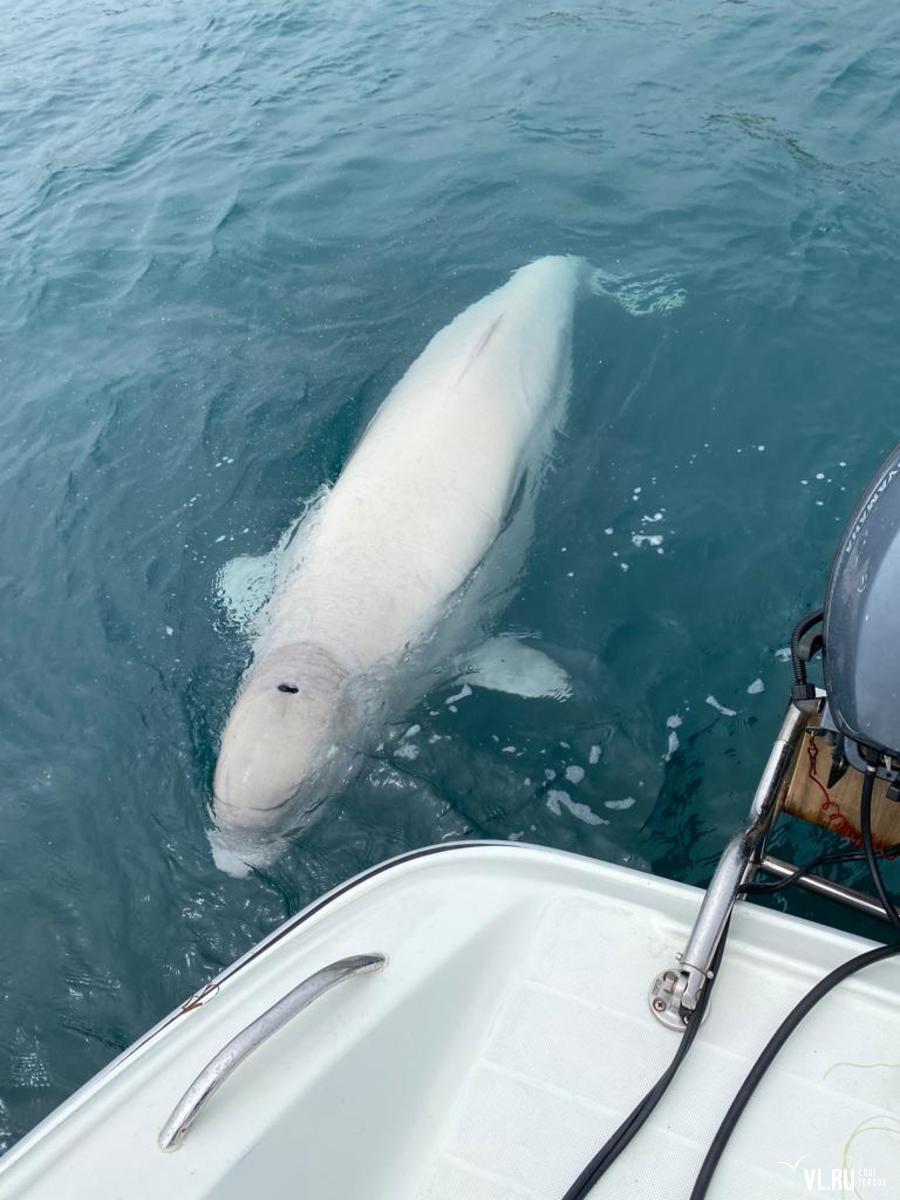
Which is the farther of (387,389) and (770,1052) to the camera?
(387,389)

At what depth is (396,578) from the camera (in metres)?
5.42

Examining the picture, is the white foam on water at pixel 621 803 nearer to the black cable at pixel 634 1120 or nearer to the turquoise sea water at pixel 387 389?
the turquoise sea water at pixel 387 389

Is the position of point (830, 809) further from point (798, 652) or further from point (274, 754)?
point (274, 754)

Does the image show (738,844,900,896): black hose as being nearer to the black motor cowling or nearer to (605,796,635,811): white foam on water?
the black motor cowling

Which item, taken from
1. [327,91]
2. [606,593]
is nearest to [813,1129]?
[606,593]

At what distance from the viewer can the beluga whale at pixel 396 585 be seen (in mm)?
4574

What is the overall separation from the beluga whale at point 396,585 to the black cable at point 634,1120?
91.8 inches

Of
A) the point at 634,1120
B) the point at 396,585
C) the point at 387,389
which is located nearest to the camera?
the point at 634,1120

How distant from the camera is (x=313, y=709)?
4.72 metres

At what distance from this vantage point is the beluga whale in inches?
180

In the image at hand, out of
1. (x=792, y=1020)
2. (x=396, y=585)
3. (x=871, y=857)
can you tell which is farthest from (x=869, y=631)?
(x=396, y=585)

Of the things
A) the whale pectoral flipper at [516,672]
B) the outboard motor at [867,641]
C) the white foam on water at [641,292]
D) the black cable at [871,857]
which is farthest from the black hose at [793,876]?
the white foam on water at [641,292]

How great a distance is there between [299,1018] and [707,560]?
3935 millimetres

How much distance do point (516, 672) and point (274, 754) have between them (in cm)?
141
